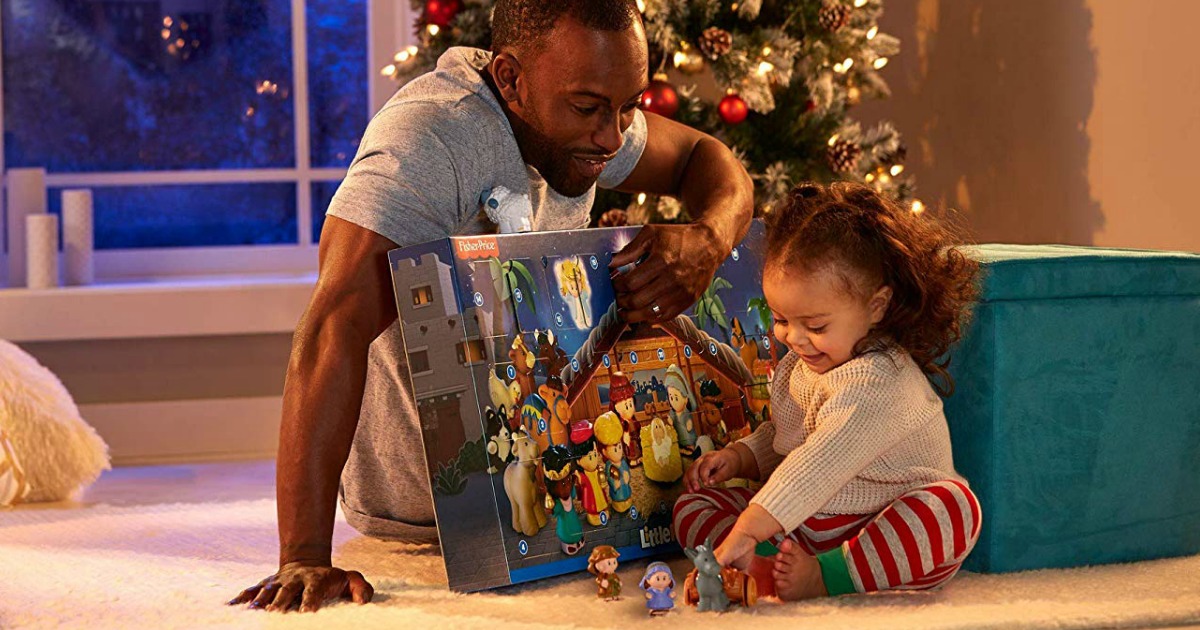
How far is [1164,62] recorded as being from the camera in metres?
2.57

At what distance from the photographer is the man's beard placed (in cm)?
176

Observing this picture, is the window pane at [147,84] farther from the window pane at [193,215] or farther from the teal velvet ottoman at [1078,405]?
the teal velvet ottoman at [1078,405]

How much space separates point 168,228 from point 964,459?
2.35m

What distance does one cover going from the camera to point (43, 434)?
7.97ft

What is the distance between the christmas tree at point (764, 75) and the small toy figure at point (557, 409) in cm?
117

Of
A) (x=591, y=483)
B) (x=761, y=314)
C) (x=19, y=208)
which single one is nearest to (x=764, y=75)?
(x=761, y=314)

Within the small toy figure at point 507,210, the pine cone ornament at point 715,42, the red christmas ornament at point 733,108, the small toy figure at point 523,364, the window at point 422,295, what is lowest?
the small toy figure at point 523,364

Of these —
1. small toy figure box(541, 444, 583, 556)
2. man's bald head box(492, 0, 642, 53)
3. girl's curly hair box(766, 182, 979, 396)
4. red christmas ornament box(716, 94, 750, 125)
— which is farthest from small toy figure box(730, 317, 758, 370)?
red christmas ornament box(716, 94, 750, 125)

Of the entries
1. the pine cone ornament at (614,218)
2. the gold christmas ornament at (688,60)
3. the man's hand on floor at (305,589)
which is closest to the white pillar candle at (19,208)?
the pine cone ornament at (614,218)

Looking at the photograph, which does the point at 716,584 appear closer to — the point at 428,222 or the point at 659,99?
the point at 428,222

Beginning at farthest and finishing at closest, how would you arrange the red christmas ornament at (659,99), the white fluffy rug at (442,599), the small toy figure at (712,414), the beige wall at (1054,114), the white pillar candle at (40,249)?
the white pillar candle at (40,249) → the red christmas ornament at (659,99) → the beige wall at (1054,114) → the small toy figure at (712,414) → the white fluffy rug at (442,599)

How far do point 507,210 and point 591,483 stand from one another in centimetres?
38

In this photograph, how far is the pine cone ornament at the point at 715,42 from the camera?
277 cm

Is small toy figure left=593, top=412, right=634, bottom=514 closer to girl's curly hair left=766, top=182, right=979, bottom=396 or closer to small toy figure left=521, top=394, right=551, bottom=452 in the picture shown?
small toy figure left=521, top=394, right=551, bottom=452
